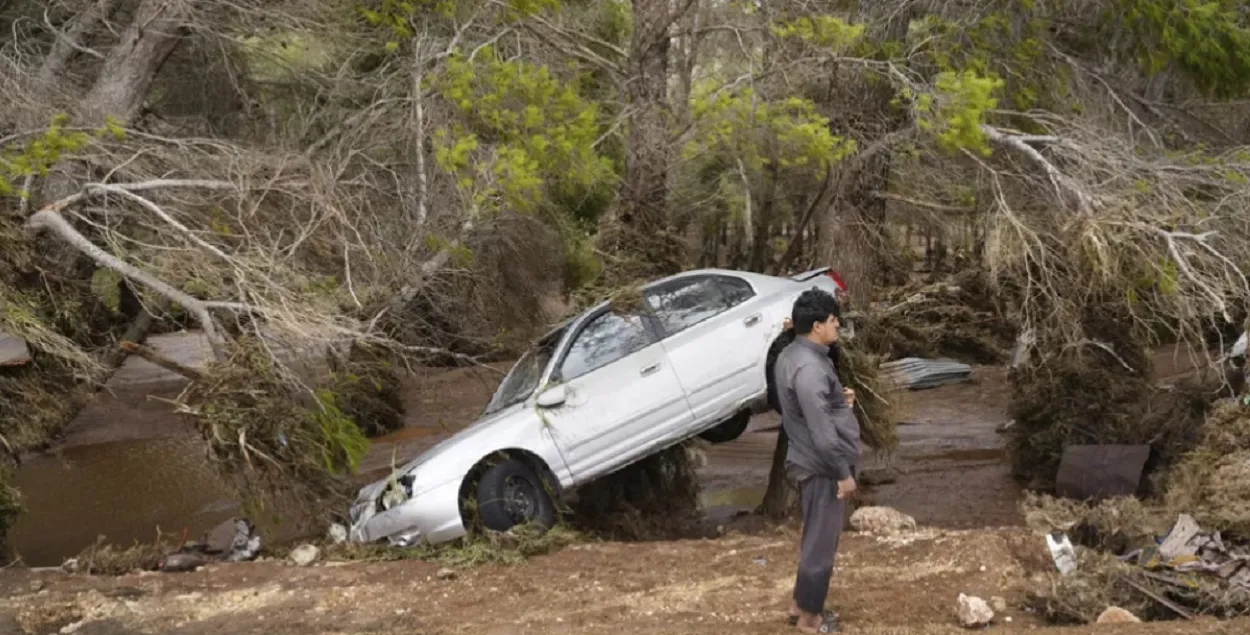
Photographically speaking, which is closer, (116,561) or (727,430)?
(116,561)

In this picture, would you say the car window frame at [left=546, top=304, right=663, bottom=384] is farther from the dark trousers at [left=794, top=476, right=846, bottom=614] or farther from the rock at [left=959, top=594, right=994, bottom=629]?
the rock at [left=959, top=594, right=994, bottom=629]

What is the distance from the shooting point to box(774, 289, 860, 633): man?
20.2ft

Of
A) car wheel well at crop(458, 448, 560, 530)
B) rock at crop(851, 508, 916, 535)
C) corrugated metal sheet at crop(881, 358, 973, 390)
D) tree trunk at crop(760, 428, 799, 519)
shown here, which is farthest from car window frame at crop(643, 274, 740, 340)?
corrugated metal sheet at crop(881, 358, 973, 390)

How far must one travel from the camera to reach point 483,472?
977 centimetres

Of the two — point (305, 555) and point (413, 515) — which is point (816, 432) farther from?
point (305, 555)

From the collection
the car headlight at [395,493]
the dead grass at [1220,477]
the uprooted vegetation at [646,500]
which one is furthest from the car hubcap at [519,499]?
the dead grass at [1220,477]

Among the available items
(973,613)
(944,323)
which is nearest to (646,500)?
(944,323)

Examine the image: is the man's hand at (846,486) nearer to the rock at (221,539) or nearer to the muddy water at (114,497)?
the rock at (221,539)

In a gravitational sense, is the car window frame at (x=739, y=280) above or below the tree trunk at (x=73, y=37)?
below

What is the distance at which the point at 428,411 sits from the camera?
20.3 metres

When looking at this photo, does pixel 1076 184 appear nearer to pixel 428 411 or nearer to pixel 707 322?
pixel 707 322

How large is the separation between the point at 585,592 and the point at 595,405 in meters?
2.16

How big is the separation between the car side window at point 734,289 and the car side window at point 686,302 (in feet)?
0.11

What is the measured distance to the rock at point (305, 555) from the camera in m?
9.77
